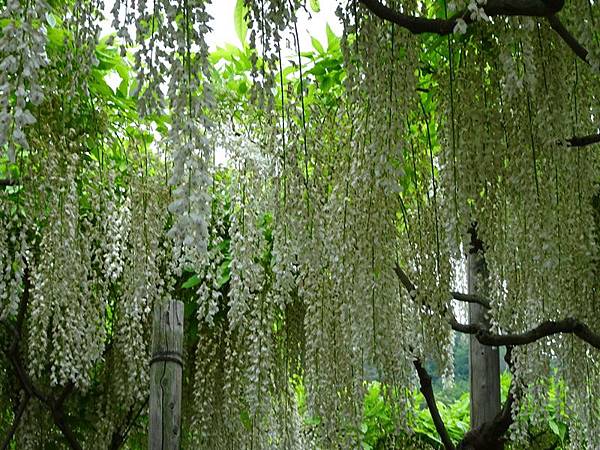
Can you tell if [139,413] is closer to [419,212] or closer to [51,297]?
[51,297]

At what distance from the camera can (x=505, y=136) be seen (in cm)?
292

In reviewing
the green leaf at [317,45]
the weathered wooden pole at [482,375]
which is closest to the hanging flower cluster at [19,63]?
the green leaf at [317,45]

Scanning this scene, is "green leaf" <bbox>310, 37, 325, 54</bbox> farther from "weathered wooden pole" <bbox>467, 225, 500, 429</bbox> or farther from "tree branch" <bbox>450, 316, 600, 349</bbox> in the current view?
"tree branch" <bbox>450, 316, 600, 349</bbox>

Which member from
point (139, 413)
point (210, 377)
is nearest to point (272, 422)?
point (210, 377)

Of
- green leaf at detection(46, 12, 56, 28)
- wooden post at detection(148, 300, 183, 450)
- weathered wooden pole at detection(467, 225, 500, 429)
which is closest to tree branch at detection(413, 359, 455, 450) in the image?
weathered wooden pole at detection(467, 225, 500, 429)

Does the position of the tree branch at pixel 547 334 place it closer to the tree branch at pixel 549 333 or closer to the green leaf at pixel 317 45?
the tree branch at pixel 549 333

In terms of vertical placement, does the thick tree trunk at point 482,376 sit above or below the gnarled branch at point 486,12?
below

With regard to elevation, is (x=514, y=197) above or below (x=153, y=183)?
below

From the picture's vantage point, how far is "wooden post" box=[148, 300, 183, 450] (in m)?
3.40

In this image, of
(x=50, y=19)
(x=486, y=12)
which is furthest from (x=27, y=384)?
(x=486, y=12)

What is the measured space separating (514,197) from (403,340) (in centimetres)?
82

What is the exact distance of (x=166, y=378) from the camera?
3.50 metres

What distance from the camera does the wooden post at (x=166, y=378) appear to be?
3.40 m

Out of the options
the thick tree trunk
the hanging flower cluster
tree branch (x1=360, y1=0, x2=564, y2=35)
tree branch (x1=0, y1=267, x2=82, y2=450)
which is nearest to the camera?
the hanging flower cluster
